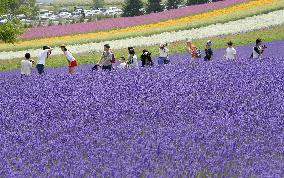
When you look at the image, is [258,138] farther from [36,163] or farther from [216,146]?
[36,163]

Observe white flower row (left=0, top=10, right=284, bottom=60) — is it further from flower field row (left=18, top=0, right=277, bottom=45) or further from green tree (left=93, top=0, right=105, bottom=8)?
green tree (left=93, top=0, right=105, bottom=8)

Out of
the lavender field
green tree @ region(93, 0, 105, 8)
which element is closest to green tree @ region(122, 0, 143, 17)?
green tree @ region(93, 0, 105, 8)

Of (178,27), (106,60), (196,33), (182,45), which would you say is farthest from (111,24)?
(106,60)

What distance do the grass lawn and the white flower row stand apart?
1.43 m

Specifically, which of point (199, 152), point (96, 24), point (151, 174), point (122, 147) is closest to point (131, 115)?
point (122, 147)

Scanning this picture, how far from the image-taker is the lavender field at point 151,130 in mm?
5720

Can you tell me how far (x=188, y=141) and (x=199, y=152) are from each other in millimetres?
360

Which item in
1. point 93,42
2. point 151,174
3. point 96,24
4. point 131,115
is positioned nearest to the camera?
point 151,174

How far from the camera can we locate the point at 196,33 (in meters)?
35.5

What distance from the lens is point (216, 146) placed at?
615 cm

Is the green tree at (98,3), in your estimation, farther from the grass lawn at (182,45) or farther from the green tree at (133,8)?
the grass lawn at (182,45)

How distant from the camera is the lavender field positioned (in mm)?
5720

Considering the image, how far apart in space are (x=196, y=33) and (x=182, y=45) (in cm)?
360

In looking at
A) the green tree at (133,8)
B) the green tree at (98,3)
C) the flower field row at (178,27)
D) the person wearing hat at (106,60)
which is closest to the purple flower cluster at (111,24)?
the flower field row at (178,27)
